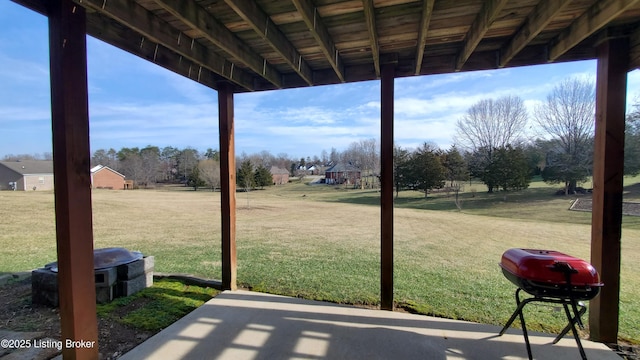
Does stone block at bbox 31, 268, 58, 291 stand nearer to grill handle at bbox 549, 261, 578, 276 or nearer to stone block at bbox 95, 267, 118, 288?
stone block at bbox 95, 267, 118, 288

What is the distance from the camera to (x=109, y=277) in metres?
2.65

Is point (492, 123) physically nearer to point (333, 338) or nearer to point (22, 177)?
point (333, 338)

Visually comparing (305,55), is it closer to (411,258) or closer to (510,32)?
(510,32)

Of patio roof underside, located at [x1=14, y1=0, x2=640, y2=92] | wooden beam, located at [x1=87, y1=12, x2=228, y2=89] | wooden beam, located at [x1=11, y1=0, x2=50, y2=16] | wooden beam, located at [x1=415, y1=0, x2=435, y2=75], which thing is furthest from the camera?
wooden beam, located at [x1=87, y1=12, x2=228, y2=89]

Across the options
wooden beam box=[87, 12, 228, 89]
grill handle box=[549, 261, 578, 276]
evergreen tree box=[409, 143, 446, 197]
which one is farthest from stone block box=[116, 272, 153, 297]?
evergreen tree box=[409, 143, 446, 197]

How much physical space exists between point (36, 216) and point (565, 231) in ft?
65.2

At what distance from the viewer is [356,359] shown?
183cm

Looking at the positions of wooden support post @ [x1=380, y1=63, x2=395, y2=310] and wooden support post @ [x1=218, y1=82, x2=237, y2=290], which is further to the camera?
wooden support post @ [x1=218, y1=82, x2=237, y2=290]

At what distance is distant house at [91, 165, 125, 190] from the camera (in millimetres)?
26117

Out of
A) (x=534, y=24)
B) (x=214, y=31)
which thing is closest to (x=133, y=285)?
(x=214, y=31)

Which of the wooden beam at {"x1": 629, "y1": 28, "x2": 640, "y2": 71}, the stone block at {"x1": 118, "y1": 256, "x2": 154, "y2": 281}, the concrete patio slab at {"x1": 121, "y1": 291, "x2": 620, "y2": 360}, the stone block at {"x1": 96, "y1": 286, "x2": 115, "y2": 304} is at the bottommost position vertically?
the concrete patio slab at {"x1": 121, "y1": 291, "x2": 620, "y2": 360}

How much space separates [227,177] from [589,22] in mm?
3164

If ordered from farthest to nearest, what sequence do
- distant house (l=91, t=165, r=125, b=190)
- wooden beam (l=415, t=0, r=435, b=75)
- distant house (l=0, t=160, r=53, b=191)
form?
distant house (l=91, t=165, r=125, b=190) < distant house (l=0, t=160, r=53, b=191) < wooden beam (l=415, t=0, r=435, b=75)

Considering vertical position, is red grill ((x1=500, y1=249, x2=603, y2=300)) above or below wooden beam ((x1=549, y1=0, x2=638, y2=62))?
below
